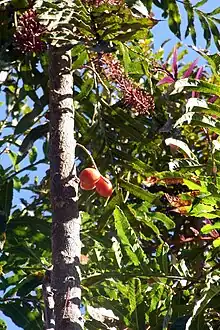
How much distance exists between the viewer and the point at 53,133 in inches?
50.7

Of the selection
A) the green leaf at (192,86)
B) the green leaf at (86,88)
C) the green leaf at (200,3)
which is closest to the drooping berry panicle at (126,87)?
the green leaf at (86,88)

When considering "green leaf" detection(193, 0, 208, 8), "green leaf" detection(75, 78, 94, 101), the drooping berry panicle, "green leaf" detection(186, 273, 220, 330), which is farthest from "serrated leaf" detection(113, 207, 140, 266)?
"green leaf" detection(193, 0, 208, 8)

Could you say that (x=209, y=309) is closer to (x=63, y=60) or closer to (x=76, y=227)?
(x=76, y=227)

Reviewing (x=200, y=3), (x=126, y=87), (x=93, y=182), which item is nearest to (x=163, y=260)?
(x=93, y=182)

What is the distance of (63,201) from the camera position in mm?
1204

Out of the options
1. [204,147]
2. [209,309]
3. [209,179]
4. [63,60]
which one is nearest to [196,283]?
[209,309]

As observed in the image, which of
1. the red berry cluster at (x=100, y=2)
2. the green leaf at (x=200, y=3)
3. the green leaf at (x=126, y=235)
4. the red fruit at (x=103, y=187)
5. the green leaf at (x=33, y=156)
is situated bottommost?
the green leaf at (x=126, y=235)

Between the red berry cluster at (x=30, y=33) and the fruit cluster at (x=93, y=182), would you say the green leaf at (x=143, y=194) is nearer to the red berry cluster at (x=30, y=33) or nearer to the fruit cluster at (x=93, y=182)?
the fruit cluster at (x=93, y=182)

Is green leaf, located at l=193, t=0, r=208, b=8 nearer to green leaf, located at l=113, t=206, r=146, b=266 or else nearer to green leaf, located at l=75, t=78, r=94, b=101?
green leaf, located at l=75, t=78, r=94, b=101

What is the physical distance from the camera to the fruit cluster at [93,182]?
54.7 inches

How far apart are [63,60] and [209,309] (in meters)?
0.51

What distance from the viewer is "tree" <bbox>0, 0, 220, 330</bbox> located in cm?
118

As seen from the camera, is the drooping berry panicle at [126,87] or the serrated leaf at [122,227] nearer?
the serrated leaf at [122,227]

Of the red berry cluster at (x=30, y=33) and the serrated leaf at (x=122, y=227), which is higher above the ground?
the red berry cluster at (x=30, y=33)
